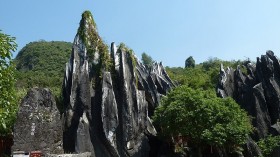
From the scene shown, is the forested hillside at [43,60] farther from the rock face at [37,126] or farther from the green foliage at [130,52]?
the rock face at [37,126]

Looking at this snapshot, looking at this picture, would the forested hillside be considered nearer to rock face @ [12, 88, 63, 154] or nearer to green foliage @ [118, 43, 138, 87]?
green foliage @ [118, 43, 138, 87]

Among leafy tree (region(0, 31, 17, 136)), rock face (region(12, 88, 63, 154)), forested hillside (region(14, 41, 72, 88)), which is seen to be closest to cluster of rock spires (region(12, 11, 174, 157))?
rock face (region(12, 88, 63, 154))

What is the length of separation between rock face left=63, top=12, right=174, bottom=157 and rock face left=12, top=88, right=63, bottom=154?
504 centimetres

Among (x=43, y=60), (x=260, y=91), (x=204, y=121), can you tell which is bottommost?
(x=204, y=121)

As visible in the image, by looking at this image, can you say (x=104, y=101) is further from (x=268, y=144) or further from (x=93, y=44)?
(x=268, y=144)

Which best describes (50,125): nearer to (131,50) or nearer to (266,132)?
(131,50)

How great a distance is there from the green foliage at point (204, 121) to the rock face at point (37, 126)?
6680 mm

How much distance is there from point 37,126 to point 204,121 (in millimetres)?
8898

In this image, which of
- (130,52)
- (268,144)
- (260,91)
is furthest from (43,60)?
(268,144)

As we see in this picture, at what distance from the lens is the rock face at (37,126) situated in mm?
15484

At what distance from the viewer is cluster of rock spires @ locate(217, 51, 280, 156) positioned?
24.1 m

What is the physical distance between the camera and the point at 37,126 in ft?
51.0

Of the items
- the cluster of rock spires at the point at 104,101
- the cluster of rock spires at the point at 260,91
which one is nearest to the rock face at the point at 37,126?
the cluster of rock spires at the point at 104,101

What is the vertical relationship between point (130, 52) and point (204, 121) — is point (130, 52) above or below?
above
